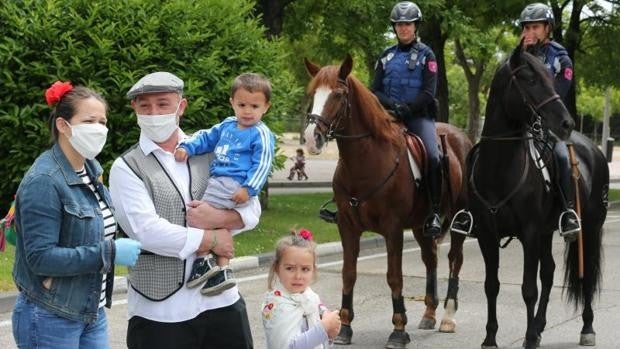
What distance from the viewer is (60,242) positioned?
155 inches

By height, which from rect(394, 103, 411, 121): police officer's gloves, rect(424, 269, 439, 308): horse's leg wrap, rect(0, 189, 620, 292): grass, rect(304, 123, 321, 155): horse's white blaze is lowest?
rect(0, 189, 620, 292): grass

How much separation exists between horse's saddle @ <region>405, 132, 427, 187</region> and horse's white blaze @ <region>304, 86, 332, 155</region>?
46.6 inches

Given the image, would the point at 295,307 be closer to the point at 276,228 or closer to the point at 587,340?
the point at 587,340

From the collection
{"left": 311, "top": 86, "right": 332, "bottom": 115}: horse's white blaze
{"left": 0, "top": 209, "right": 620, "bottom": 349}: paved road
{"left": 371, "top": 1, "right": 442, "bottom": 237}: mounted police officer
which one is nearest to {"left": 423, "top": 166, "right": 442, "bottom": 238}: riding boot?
{"left": 371, "top": 1, "right": 442, "bottom": 237}: mounted police officer

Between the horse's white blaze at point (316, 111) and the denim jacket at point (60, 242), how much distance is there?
3.40 m

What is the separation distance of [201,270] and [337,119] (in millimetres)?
3710

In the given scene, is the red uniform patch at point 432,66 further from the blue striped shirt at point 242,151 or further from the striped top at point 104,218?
the striped top at point 104,218

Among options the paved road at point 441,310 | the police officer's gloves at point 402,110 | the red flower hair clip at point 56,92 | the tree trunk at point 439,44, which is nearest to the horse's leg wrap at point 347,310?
the paved road at point 441,310

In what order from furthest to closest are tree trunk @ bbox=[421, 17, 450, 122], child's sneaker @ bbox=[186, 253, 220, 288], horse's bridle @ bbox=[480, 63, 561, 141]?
tree trunk @ bbox=[421, 17, 450, 122], horse's bridle @ bbox=[480, 63, 561, 141], child's sneaker @ bbox=[186, 253, 220, 288]

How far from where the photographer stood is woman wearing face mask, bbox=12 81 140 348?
12.6 ft

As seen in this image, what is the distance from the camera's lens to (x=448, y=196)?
359 inches

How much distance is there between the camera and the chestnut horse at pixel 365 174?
7617mm

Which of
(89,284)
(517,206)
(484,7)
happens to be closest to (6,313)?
(517,206)

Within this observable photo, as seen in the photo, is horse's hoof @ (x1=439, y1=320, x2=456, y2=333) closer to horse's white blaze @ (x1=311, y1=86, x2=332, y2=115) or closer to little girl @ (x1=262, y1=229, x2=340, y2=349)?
horse's white blaze @ (x1=311, y1=86, x2=332, y2=115)
